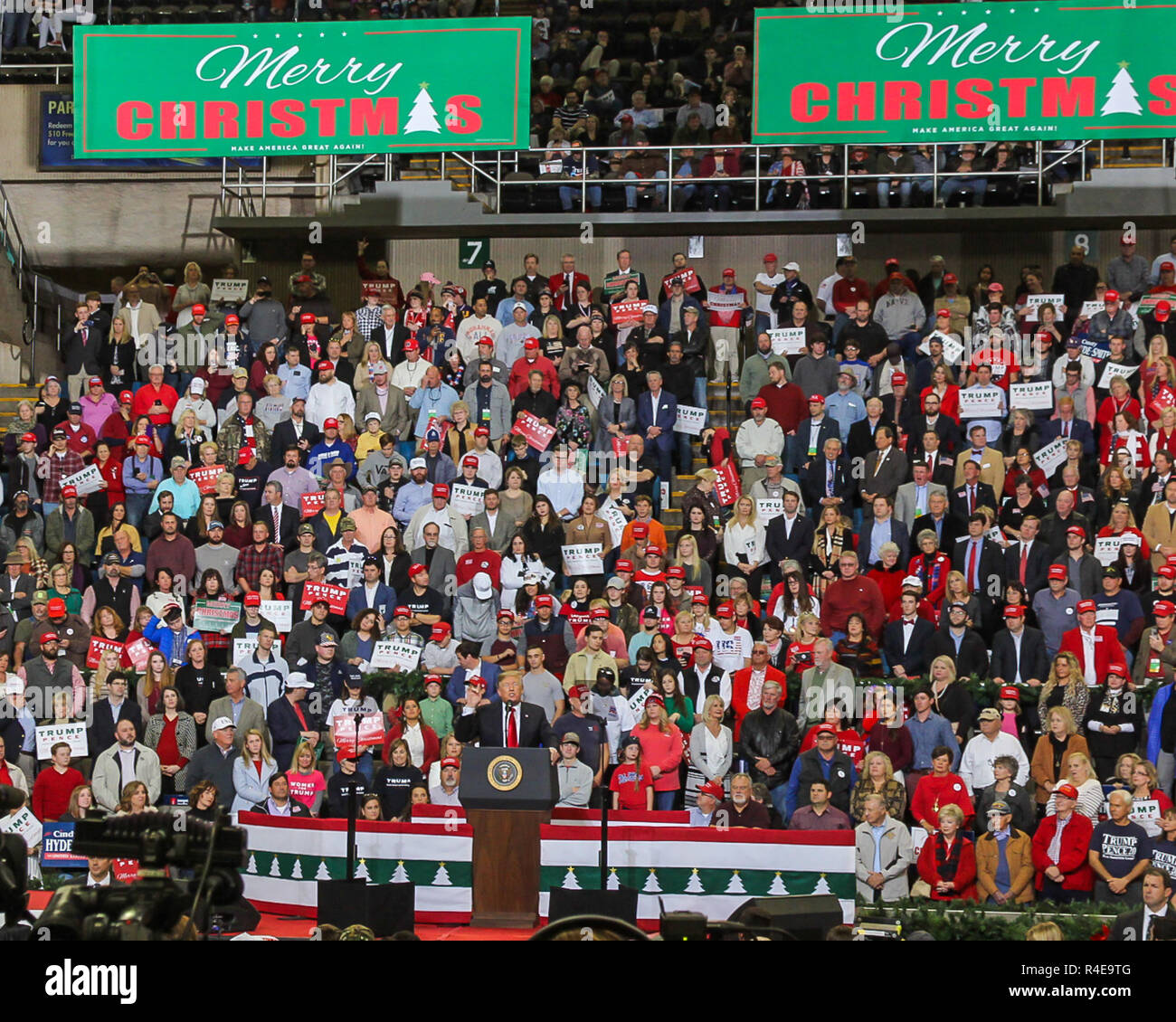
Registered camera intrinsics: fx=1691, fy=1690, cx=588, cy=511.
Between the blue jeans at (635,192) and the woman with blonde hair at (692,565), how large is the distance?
7931 mm

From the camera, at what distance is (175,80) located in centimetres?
2023

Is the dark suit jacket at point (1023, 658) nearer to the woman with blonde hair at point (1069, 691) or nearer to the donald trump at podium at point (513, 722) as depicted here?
the woman with blonde hair at point (1069, 691)

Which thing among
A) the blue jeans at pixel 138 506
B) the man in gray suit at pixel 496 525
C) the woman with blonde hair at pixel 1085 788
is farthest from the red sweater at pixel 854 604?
the blue jeans at pixel 138 506

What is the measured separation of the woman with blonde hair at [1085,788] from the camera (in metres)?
13.6

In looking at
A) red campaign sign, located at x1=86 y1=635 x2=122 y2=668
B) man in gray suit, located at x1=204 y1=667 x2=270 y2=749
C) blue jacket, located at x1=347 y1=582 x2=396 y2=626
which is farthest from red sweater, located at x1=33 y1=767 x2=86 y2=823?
blue jacket, located at x1=347 y1=582 x2=396 y2=626

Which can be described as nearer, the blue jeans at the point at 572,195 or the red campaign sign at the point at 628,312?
the red campaign sign at the point at 628,312

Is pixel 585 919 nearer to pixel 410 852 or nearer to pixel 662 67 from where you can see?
pixel 410 852

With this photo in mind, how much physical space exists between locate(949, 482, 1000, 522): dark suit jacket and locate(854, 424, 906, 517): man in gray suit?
700 mm

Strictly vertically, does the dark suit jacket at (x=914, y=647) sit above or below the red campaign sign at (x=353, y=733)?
above

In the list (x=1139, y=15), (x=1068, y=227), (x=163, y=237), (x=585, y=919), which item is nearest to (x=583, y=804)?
(x=585, y=919)

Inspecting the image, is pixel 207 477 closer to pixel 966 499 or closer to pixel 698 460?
pixel 698 460

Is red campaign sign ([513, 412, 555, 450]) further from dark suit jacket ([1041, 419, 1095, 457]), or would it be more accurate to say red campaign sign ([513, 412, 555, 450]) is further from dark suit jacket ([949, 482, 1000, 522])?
dark suit jacket ([1041, 419, 1095, 457])

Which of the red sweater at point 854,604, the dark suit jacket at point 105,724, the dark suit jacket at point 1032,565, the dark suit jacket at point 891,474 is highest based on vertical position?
the dark suit jacket at point 891,474
